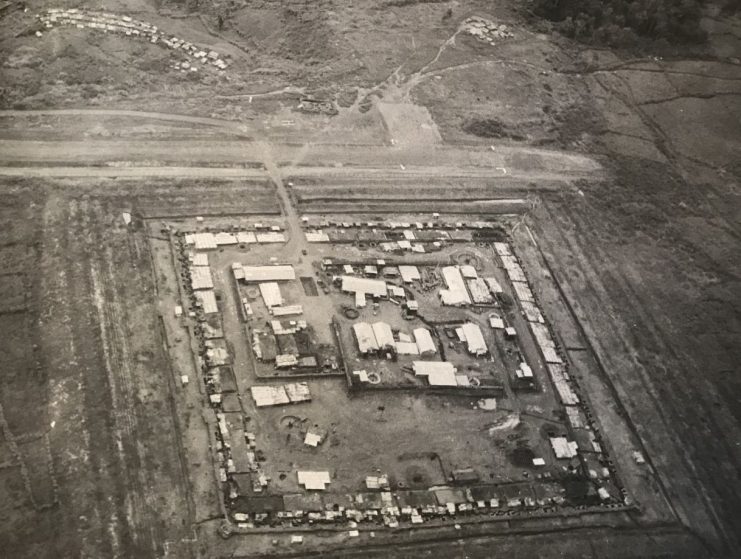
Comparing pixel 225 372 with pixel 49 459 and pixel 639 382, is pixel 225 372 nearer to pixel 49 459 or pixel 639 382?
pixel 49 459

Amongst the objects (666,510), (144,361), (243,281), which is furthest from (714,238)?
(144,361)

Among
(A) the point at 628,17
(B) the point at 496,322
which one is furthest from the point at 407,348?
(A) the point at 628,17

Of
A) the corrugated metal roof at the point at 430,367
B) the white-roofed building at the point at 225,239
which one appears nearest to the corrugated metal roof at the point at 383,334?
the corrugated metal roof at the point at 430,367

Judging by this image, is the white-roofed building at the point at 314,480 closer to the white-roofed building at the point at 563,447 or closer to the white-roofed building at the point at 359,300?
the white-roofed building at the point at 359,300

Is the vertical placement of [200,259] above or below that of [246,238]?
below

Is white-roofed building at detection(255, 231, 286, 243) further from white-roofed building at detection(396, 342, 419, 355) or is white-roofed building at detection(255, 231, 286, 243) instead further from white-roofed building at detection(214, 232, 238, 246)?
white-roofed building at detection(396, 342, 419, 355)

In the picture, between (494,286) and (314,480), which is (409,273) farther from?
(314,480)
